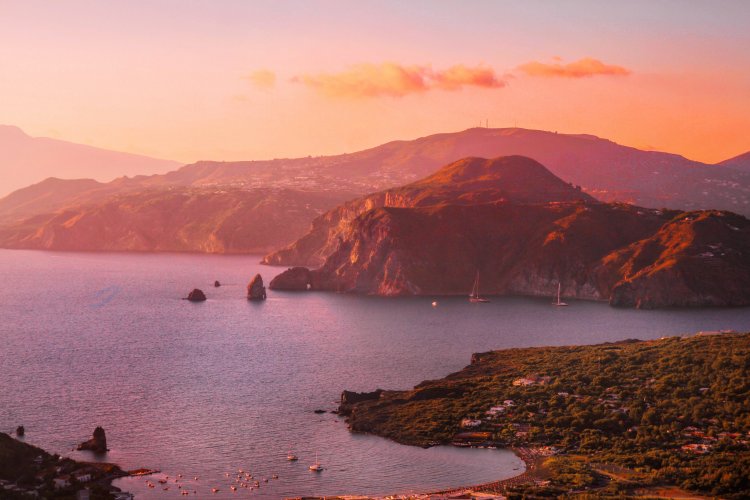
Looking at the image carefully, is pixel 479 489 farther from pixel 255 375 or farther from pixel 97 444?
pixel 255 375

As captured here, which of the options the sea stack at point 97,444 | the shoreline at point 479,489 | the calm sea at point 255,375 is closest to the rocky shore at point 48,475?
the calm sea at point 255,375

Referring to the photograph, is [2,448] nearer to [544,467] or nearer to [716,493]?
[544,467]

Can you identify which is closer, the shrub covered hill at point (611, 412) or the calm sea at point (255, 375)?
the shrub covered hill at point (611, 412)

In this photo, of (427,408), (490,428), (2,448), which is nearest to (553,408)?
(490,428)

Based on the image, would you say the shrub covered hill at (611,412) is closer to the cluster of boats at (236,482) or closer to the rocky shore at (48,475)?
the cluster of boats at (236,482)

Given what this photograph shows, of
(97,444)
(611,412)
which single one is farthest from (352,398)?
(97,444)

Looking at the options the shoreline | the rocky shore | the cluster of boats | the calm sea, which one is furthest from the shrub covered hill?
the rocky shore

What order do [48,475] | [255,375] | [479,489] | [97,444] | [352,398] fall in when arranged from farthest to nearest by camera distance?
[255,375] → [352,398] → [97,444] → [479,489] → [48,475]
